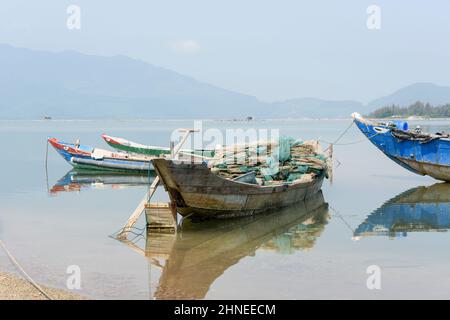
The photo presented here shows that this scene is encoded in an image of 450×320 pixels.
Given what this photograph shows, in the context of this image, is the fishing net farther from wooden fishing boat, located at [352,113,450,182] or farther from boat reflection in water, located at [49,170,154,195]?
boat reflection in water, located at [49,170,154,195]

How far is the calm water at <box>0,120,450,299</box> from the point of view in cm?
970

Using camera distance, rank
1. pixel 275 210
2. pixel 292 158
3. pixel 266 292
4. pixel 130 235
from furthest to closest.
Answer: pixel 292 158 < pixel 275 210 < pixel 130 235 < pixel 266 292

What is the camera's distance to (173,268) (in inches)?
431

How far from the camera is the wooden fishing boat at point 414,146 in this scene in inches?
864

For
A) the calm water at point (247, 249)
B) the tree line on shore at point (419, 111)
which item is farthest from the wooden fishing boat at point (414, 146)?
the tree line on shore at point (419, 111)

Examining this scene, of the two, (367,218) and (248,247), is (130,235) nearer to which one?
(248,247)

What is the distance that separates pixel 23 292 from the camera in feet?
28.3

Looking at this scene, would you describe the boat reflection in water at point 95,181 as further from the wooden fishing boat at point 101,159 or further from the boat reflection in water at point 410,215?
the boat reflection in water at point 410,215

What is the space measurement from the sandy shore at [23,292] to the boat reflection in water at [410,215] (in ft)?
24.5

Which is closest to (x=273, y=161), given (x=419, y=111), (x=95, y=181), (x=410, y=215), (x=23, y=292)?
(x=410, y=215)

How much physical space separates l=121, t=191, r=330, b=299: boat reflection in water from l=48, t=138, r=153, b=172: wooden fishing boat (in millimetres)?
11363
